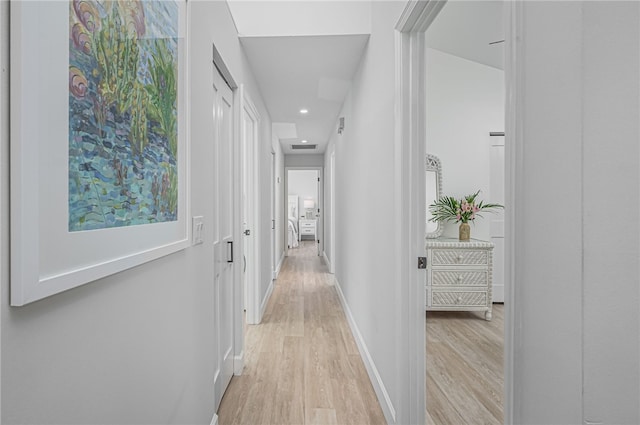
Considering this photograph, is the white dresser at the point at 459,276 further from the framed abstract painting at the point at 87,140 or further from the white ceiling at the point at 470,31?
the framed abstract painting at the point at 87,140

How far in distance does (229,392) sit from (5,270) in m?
1.97

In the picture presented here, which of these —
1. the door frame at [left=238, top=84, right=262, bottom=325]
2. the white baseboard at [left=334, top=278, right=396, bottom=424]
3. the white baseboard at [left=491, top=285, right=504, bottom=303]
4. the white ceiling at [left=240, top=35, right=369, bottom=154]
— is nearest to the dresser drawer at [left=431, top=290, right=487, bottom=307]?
the white baseboard at [left=491, top=285, right=504, bottom=303]

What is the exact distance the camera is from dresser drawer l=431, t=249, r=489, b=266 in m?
3.45

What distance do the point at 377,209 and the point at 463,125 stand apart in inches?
93.1

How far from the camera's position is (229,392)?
214 cm

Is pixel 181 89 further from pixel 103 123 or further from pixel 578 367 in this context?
pixel 578 367

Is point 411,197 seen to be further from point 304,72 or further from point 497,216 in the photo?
point 497,216

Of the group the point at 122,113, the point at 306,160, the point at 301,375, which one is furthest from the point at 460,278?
the point at 306,160

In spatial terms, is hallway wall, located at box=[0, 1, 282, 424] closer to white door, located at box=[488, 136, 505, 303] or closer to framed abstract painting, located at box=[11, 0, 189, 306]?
framed abstract painting, located at box=[11, 0, 189, 306]

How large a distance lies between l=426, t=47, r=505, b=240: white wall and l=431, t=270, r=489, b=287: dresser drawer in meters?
0.55

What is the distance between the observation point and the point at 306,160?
764 cm

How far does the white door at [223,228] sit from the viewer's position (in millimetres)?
1970

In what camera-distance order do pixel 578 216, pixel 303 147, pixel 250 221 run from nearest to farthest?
pixel 578 216 → pixel 250 221 → pixel 303 147

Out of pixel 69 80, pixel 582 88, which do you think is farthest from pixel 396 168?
pixel 69 80
